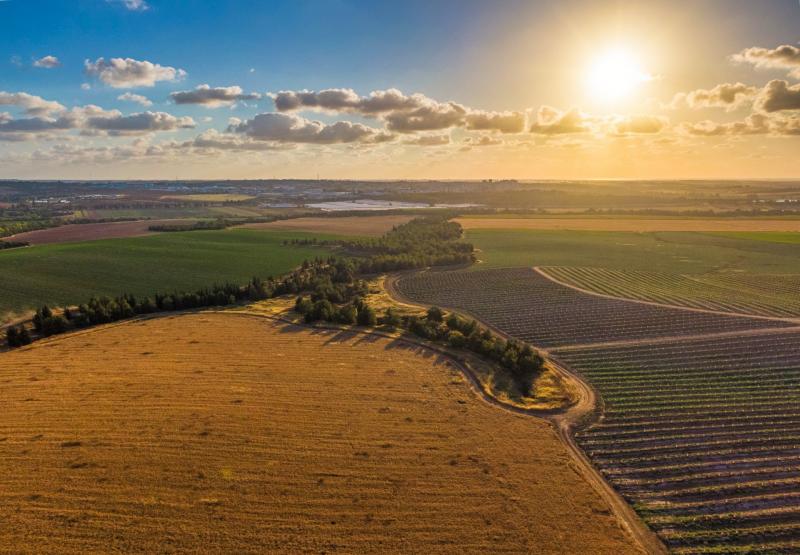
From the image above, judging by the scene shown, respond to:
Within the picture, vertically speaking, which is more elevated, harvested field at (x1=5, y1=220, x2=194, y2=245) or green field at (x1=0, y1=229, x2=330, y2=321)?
harvested field at (x1=5, y1=220, x2=194, y2=245)

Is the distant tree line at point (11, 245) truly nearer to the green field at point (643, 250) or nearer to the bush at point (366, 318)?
the bush at point (366, 318)

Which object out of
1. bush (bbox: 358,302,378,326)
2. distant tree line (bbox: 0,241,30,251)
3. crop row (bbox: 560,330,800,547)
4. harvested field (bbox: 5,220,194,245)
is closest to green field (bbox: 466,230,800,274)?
bush (bbox: 358,302,378,326)

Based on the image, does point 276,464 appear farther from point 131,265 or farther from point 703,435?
point 131,265

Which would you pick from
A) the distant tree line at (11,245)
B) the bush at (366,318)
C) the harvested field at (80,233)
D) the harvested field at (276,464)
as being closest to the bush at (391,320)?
the bush at (366,318)

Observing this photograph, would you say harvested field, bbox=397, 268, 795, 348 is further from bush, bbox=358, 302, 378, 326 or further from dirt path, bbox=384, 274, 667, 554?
bush, bbox=358, 302, 378, 326

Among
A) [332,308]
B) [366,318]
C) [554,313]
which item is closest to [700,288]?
[554,313]

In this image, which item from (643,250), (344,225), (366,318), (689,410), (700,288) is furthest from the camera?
(344,225)

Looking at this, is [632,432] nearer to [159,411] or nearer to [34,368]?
[159,411]
